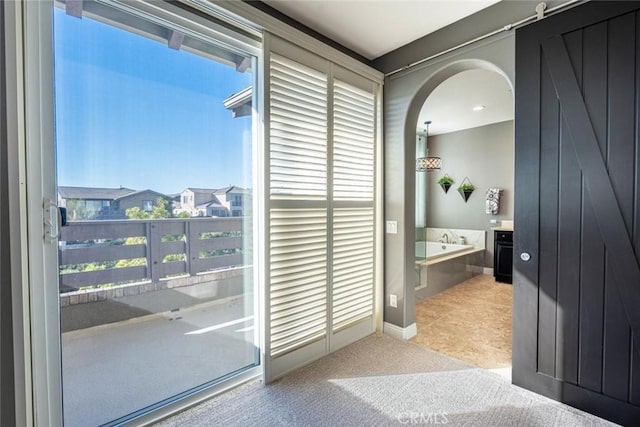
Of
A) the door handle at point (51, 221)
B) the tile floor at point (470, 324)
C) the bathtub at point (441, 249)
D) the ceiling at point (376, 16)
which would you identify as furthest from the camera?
the bathtub at point (441, 249)

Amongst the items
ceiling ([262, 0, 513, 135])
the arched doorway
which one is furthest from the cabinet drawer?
ceiling ([262, 0, 513, 135])

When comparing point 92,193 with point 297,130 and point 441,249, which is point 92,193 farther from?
point 441,249

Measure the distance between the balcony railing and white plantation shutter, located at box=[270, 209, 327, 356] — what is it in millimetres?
Result: 261

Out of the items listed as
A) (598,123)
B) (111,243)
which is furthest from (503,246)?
(111,243)

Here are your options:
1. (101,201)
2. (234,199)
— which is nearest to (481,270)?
(234,199)

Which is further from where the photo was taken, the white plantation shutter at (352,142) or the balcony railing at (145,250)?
the white plantation shutter at (352,142)

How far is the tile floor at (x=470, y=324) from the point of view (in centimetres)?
249

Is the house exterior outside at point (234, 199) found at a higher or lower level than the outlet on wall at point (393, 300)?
higher

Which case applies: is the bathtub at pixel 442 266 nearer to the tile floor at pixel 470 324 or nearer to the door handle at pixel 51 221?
the tile floor at pixel 470 324

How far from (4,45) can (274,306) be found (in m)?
1.93

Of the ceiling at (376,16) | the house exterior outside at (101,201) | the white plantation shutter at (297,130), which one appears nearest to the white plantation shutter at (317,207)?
the white plantation shutter at (297,130)

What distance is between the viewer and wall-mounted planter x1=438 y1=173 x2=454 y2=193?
5.96 meters

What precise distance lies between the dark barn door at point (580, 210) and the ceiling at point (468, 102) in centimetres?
150

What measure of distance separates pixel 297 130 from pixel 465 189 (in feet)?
15.0
